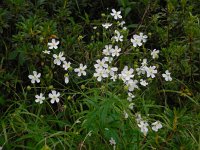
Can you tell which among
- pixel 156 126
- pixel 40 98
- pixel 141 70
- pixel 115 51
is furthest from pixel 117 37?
pixel 156 126

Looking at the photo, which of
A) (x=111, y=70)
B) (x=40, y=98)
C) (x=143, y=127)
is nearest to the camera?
(x=143, y=127)

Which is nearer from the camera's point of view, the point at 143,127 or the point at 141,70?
the point at 143,127

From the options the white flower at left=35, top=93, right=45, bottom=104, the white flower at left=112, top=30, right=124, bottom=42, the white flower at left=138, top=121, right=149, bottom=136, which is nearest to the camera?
the white flower at left=138, top=121, right=149, bottom=136

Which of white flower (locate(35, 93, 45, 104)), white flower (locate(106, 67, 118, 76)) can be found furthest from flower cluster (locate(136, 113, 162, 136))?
white flower (locate(35, 93, 45, 104))

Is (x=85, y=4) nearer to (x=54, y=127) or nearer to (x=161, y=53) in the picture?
(x=161, y=53)

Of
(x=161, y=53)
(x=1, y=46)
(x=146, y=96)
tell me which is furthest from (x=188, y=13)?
(x=1, y=46)

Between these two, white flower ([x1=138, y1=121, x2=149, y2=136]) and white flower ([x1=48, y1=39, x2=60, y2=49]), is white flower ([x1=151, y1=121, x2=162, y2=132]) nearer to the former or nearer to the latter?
white flower ([x1=138, y1=121, x2=149, y2=136])

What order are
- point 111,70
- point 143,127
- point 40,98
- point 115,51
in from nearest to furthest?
point 143,127 < point 111,70 < point 40,98 < point 115,51

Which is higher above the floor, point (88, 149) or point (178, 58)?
point (178, 58)

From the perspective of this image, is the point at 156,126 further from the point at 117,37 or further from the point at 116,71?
the point at 117,37
